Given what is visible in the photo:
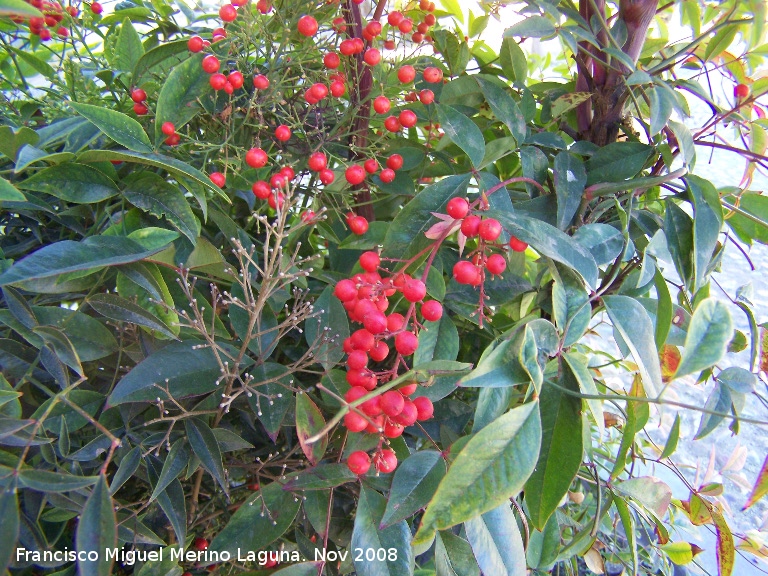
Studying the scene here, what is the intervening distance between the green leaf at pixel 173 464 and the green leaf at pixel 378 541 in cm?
12

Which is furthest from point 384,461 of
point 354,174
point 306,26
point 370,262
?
point 306,26

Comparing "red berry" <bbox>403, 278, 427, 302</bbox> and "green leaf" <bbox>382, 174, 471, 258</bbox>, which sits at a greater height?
"green leaf" <bbox>382, 174, 471, 258</bbox>

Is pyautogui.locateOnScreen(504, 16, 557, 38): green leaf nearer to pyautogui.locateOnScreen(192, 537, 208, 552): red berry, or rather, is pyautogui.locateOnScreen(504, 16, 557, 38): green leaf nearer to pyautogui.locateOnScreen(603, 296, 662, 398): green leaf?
pyautogui.locateOnScreen(603, 296, 662, 398): green leaf

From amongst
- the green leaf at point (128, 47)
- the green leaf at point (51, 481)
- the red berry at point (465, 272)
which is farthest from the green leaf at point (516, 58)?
the green leaf at point (51, 481)

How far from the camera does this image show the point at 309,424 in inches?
13.6

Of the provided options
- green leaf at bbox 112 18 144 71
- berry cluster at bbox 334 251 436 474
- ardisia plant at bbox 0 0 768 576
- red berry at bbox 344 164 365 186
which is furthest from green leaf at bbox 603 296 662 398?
green leaf at bbox 112 18 144 71

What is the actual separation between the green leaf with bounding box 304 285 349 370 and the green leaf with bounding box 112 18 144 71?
0.27 meters

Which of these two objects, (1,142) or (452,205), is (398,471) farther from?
(1,142)

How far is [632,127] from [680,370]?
28 cm

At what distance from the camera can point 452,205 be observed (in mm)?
327

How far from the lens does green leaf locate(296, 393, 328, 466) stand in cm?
34

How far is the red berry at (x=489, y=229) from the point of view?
0.31m

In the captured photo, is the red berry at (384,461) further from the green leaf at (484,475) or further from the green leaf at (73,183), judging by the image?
the green leaf at (73,183)

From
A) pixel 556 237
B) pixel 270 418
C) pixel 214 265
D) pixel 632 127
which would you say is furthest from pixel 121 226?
pixel 632 127
